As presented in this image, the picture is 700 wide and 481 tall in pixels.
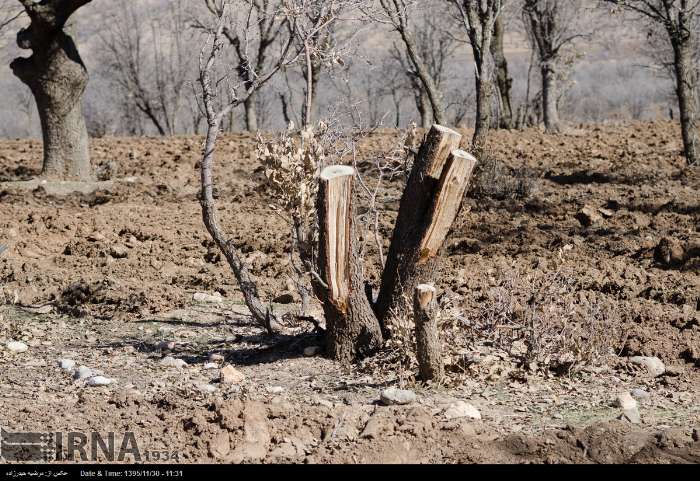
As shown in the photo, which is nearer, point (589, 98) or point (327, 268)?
point (327, 268)

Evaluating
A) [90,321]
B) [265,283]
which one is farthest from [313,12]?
[90,321]

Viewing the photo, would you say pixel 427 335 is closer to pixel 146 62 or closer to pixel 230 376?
pixel 230 376

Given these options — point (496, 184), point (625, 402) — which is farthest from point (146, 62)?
point (625, 402)

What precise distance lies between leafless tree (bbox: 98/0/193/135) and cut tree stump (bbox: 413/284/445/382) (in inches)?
862

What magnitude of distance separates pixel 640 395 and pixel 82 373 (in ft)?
10.3

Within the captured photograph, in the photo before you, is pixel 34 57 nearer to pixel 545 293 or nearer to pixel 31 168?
pixel 31 168

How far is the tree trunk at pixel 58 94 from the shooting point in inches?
419

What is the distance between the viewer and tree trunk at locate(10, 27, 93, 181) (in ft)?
34.9

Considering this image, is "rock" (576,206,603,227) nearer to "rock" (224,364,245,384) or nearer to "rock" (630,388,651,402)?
"rock" (630,388,651,402)

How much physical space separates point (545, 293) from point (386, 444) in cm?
208

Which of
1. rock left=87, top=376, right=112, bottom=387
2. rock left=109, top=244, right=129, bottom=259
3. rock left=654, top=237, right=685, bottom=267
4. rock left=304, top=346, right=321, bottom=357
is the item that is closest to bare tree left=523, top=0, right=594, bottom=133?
rock left=654, top=237, right=685, bottom=267

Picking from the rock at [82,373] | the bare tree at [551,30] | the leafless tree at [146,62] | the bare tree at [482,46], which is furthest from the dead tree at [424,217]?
the leafless tree at [146,62]

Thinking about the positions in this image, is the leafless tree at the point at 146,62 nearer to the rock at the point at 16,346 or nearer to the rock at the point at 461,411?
the rock at the point at 16,346

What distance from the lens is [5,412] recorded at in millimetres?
4391
